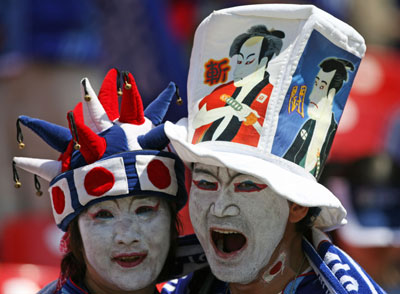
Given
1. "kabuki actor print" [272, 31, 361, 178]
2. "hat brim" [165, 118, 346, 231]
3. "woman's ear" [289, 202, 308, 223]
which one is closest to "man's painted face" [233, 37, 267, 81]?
"kabuki actor print" [272, 31, 361, 178]

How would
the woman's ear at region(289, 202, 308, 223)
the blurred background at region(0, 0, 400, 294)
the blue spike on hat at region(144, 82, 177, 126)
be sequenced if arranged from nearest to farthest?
the woman's ear at region(289, 202, 308, 223)
the blue spike on hat at region(144, 82, 177, 126)
the blurred background at region(0, 0, 400, 294)

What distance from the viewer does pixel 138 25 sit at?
24.3ft

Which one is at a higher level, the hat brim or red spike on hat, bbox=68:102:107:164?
the hat brim

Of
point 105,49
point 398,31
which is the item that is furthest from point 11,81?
point 398,31

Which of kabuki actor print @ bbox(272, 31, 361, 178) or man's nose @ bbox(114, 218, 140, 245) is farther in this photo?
man's nose @ bbox(114, 218, 140, 245)

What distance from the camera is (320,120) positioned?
129 inches

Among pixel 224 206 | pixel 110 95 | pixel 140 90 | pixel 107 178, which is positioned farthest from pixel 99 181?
pixel 140 90

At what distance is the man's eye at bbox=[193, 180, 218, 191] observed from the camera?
10.5 ft

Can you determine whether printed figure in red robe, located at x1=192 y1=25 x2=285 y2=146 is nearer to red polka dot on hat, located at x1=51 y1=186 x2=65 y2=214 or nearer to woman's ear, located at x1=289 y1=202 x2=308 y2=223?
woman's ear, located at x1=289 y1=202 x2=308 y2=223

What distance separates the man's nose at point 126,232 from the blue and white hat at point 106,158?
0.12 meters

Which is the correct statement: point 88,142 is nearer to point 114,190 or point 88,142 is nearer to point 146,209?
point 114,190

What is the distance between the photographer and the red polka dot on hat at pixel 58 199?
11.4 feet

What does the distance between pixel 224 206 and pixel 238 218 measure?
71 millimetres

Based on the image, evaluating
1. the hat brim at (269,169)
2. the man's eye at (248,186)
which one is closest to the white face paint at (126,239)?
the hat brim at (269,169)
